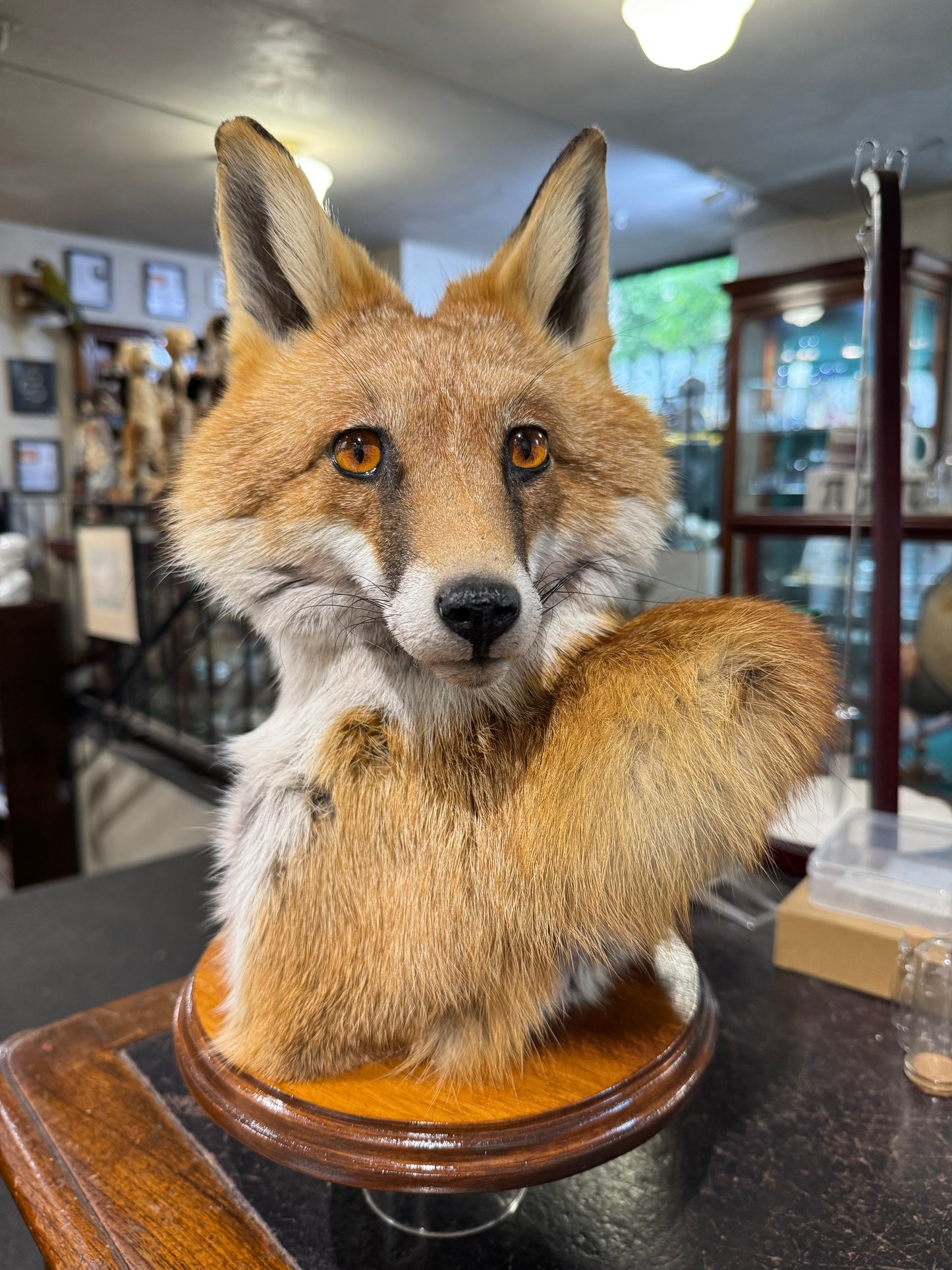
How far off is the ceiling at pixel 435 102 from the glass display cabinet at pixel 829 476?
0.24 m

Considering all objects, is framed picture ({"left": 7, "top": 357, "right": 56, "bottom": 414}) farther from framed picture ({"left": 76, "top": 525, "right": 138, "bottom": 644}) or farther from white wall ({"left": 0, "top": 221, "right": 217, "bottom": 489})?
framed picture ({"left": 76, "top": 525, "right": 138, "bottom": 644})

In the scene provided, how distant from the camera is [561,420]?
607 mm

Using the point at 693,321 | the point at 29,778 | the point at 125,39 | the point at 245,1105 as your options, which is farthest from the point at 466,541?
the point at 29,778

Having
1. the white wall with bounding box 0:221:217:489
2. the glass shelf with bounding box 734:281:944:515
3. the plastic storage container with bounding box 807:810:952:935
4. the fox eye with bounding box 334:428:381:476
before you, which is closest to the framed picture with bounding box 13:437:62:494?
the white wall with bounding box 0:221:217:489

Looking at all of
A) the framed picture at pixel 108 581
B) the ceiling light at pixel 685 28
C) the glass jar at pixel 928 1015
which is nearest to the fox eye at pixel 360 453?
the ceiling light at pixel 685 28

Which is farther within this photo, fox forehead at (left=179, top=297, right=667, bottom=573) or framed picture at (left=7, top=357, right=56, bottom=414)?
framed picture at (left=7, top=357, right=56, bottom=414)

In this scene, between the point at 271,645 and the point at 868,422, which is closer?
the point at 271,645

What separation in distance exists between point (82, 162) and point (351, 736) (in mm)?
615

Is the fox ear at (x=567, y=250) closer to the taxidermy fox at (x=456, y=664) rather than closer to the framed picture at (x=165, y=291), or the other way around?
the taxidermy fox at (x=456, y=664)

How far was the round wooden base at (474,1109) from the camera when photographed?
56 cm

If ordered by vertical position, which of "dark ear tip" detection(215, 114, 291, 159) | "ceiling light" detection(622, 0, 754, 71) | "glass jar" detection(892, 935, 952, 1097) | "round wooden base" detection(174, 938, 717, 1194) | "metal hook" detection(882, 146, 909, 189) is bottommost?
"glass jar" detection(892, 935, 952, 1097)

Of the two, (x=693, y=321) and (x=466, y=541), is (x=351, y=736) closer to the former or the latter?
(x=466, y=541)

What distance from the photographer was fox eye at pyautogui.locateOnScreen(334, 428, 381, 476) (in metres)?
0.57

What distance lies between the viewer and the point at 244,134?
0.58 meters
